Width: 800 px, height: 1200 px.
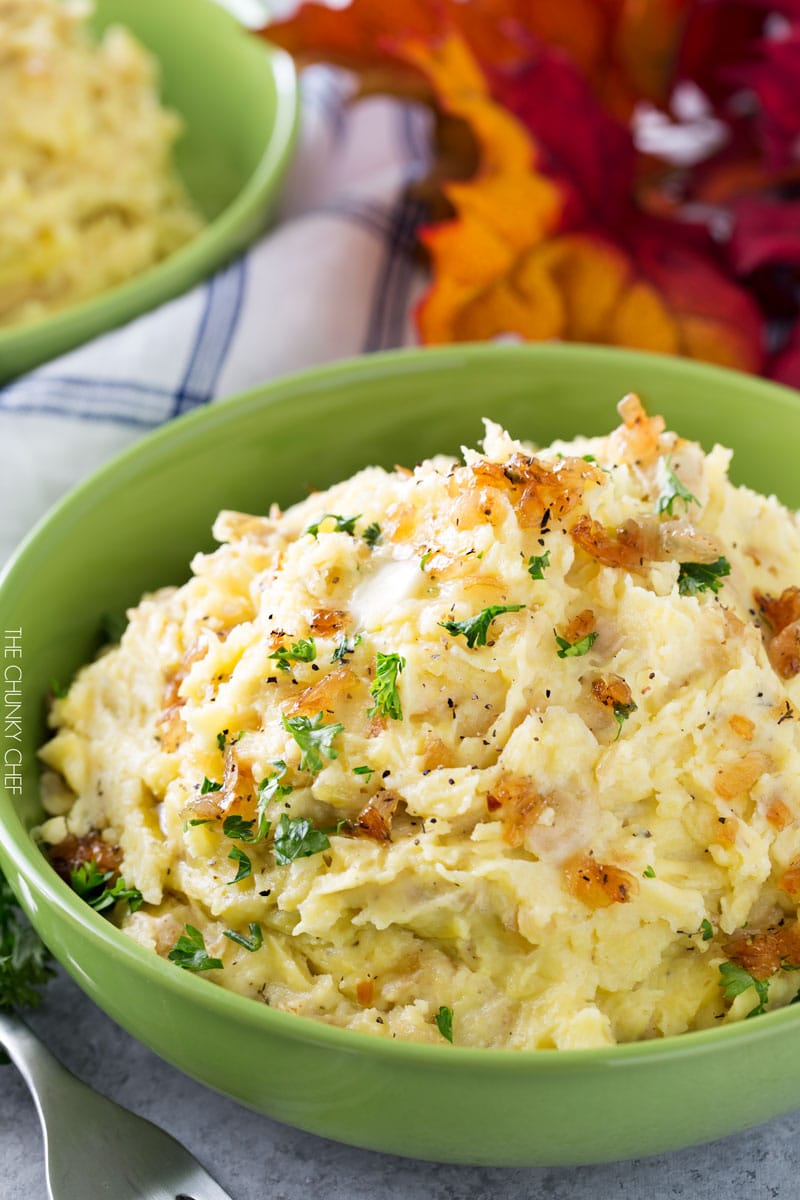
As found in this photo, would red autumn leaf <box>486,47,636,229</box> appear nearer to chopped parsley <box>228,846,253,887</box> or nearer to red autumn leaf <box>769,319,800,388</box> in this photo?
red autumn leaf <box>769,319,800,388</box>

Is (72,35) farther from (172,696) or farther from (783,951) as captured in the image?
(783,951)

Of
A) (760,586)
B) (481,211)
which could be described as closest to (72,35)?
(481,211)

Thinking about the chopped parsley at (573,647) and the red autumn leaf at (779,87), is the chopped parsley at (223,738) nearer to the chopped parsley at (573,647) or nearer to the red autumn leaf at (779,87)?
the chopped parsley at (573,647)

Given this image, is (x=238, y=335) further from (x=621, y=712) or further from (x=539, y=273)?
(x=621, y=712)

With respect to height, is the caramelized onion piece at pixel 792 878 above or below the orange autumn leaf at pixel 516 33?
below

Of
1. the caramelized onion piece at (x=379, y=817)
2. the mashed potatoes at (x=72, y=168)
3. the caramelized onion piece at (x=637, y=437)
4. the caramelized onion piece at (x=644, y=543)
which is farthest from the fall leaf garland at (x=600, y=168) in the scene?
the caramelized onion piece at (x=379, y=817)

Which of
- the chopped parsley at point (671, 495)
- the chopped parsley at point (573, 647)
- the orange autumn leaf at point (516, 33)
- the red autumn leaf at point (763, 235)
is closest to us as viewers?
the chopped parsley at point (573, 647)

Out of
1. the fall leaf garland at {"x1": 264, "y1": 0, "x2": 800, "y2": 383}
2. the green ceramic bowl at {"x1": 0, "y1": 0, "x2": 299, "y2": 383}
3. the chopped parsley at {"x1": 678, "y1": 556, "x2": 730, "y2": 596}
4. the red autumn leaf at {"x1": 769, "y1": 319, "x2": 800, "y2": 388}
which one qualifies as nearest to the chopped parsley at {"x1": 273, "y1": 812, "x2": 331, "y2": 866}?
the chopped parsley at {"x1": 678, "y1": 556, "x2": 730, "y2": 596}
